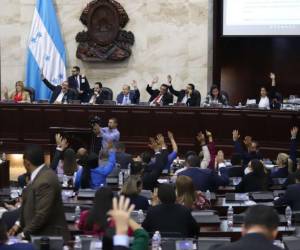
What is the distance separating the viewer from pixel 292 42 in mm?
19984

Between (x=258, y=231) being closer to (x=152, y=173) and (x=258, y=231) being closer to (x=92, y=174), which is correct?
(x=152, y=173)

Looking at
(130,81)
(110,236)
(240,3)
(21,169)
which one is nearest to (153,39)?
(130,81)

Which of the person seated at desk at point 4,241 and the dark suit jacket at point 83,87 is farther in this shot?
the dark suit jacket at point 83,87

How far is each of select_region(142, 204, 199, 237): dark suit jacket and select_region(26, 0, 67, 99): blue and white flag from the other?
42.3 feet

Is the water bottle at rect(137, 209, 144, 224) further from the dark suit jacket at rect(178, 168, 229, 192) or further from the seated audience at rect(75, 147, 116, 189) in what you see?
the seated audience at rect(75, 147, 116, 189)

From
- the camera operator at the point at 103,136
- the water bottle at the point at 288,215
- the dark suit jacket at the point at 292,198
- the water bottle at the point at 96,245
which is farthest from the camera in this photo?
the camera operator at the point at 103,136

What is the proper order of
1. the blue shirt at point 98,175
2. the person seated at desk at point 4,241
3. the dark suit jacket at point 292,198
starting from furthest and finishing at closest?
the blue shirt at point 98,175
the dark suit jacket at point 292,198
the person seated at desk at point 4,241

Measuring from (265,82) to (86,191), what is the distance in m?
11.6

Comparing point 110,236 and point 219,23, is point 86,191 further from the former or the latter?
point 219,23

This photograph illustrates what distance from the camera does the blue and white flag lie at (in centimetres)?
1936

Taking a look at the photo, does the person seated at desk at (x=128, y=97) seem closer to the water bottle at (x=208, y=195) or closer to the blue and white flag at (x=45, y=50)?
the blue and white flag at (x=45, y=50)

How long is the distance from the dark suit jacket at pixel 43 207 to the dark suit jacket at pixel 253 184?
4.03 m

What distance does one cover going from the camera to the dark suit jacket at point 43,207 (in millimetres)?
6191

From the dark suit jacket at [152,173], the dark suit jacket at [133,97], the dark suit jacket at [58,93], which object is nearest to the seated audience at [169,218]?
the dark suit jacket at [152,173]
